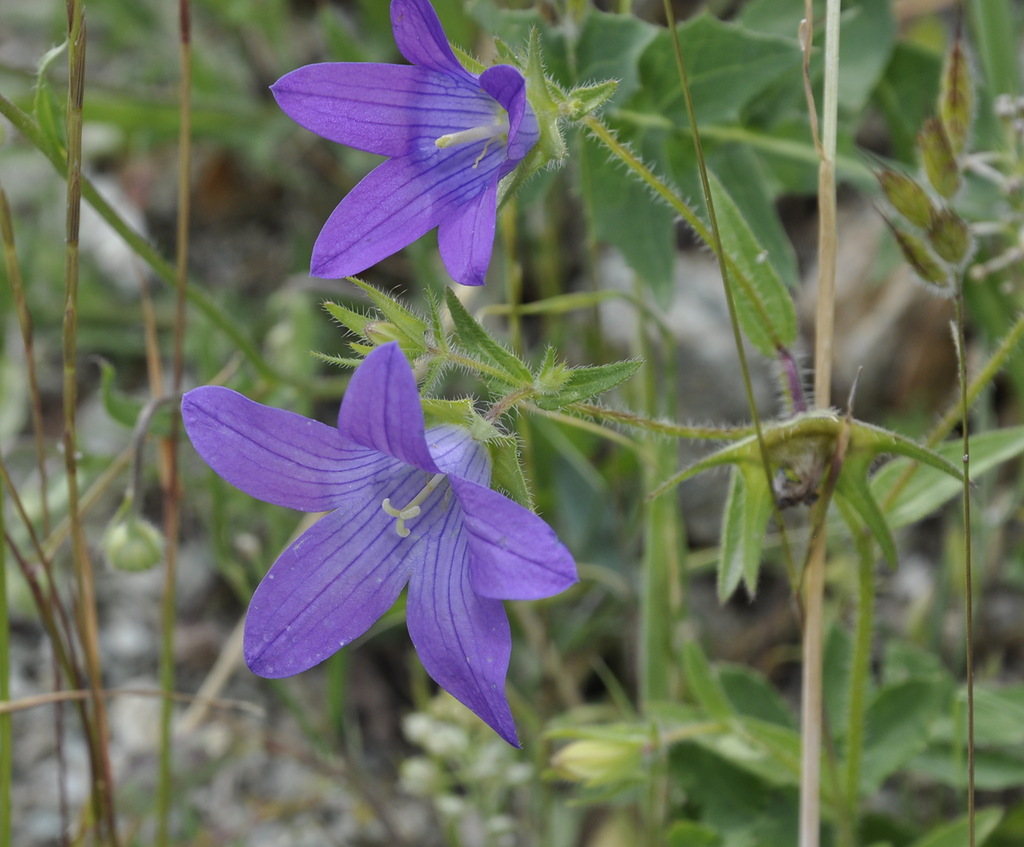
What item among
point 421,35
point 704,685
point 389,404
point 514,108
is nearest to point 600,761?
point 704,685

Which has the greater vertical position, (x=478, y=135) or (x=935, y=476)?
(x=478, y=135)

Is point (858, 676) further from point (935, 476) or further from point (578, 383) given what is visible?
point (578, 383)

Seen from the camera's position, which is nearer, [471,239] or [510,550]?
[510,550]

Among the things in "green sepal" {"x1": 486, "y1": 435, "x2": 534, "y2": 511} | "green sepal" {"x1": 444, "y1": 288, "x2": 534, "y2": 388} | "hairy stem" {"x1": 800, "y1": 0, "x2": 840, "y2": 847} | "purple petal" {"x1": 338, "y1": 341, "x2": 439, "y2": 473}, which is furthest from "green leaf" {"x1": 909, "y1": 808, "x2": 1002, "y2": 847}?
"purple petal" {"x1": 338, "y1": 341, "x2": 439, "y2": 473}

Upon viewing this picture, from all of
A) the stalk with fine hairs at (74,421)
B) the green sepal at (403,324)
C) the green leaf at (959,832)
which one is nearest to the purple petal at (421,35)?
the green sepal at (403,324)

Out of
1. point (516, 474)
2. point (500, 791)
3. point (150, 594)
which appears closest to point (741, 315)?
point (516, 474)

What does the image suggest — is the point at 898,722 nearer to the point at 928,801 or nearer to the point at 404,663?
the point at 928,801
